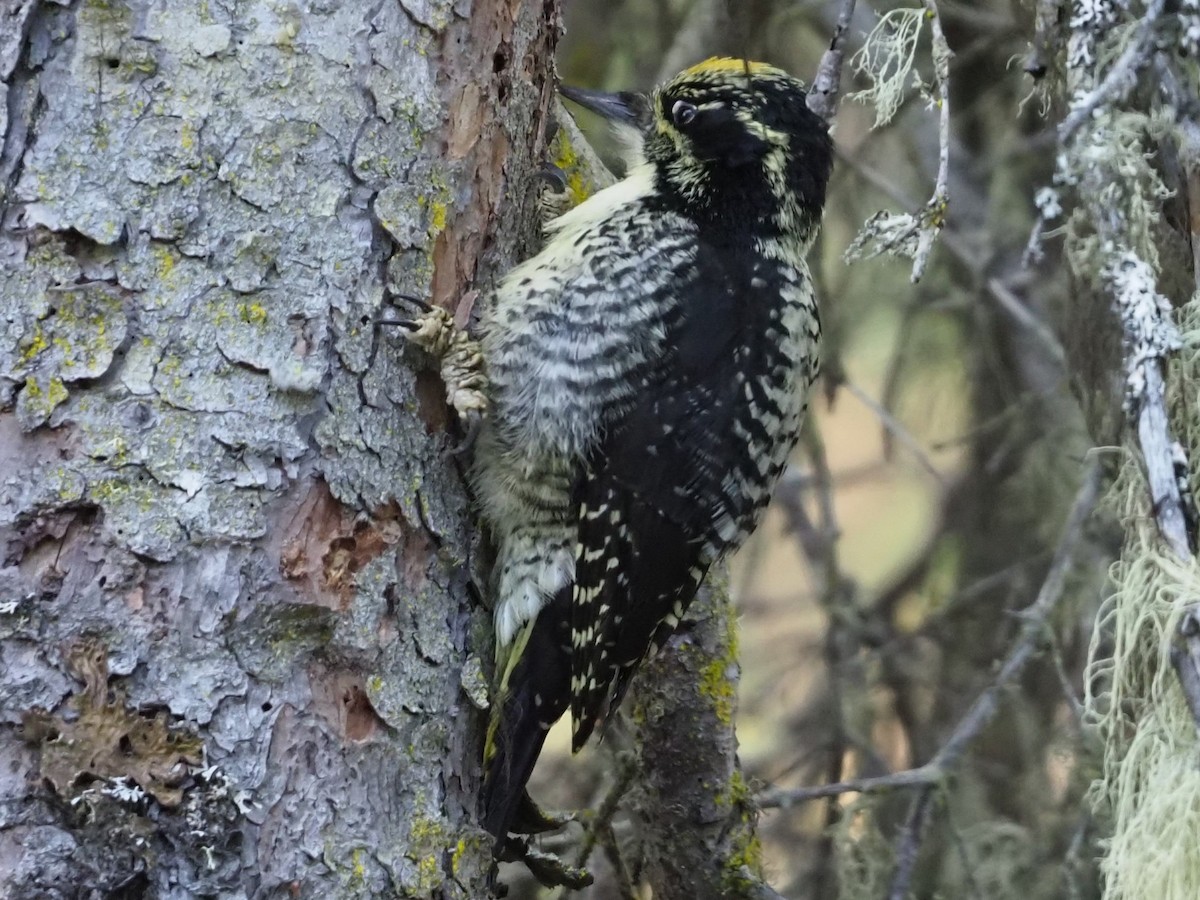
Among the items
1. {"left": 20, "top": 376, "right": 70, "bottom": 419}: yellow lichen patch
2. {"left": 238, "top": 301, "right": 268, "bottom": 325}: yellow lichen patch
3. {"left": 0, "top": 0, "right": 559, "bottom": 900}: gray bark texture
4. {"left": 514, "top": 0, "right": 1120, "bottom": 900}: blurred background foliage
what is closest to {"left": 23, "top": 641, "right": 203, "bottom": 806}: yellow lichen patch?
{"left": 0, "top": 0, "right": 559, "bottom": 900}: gray bark texture

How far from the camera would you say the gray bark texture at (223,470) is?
5.42ft

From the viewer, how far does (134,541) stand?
1709mm

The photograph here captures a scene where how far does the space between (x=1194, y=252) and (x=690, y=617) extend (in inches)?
44.2

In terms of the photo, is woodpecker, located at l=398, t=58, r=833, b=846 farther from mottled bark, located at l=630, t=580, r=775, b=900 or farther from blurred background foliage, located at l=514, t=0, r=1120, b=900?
blurred background foliage, located at l=514, t=0, r=1120, b=900

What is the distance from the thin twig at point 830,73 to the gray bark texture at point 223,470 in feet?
2.17

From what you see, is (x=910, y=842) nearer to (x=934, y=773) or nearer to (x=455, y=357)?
(x=934, y=773)

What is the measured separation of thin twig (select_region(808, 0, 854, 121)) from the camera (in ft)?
7.31

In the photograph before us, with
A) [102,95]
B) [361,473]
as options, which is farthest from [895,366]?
[102,95]

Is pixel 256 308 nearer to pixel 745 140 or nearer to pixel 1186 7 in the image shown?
pixel 745 140

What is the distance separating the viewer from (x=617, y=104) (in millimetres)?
2893

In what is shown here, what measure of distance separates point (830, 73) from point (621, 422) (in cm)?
74

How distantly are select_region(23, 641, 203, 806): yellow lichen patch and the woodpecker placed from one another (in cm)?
58

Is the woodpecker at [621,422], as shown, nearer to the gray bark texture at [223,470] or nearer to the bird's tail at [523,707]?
the bird's tail at [523,707]

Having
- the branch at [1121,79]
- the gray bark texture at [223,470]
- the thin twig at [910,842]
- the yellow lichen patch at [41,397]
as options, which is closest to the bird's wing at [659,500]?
the gray bark texture at [223,470]
